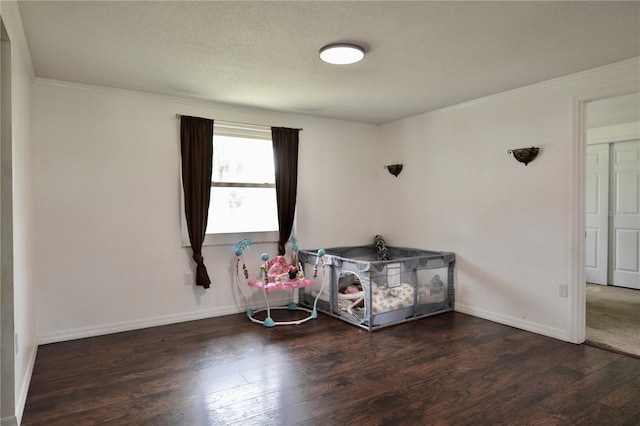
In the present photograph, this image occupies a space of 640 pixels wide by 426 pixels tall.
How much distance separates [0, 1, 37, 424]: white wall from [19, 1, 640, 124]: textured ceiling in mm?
194

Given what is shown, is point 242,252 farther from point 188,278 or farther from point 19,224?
point 19,224

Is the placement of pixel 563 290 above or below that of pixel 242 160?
below

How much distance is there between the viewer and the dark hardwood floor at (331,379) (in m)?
2.25

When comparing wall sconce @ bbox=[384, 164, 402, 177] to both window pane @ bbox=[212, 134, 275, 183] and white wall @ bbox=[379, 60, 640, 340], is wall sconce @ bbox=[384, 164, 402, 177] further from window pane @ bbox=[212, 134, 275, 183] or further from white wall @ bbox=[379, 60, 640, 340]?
window pane @ bbox=[212, 134, 275, 183]

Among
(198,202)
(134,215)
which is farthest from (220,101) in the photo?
(134,215)

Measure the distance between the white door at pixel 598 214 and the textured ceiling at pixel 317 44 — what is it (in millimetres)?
3149

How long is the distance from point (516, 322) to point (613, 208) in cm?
319

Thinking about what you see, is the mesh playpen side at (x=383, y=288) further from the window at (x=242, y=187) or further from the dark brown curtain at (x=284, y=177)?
the window at (x=242, y=187)

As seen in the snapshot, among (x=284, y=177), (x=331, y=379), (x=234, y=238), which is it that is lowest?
(x=331, y=379)

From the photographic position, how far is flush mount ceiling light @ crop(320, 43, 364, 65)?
2695 millimetres

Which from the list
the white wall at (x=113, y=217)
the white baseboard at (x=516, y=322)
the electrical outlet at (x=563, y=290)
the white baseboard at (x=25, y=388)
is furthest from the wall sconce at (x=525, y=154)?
the white baseboard at (x=25, y=388)

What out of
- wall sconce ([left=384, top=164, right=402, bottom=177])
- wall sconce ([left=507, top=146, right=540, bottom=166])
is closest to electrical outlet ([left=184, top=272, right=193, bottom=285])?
wall sconce ([left=384, top=164, right=402, bottom=177])

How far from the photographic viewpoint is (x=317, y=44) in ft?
8.89

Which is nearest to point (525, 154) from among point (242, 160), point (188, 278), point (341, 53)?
point (341, 53)
